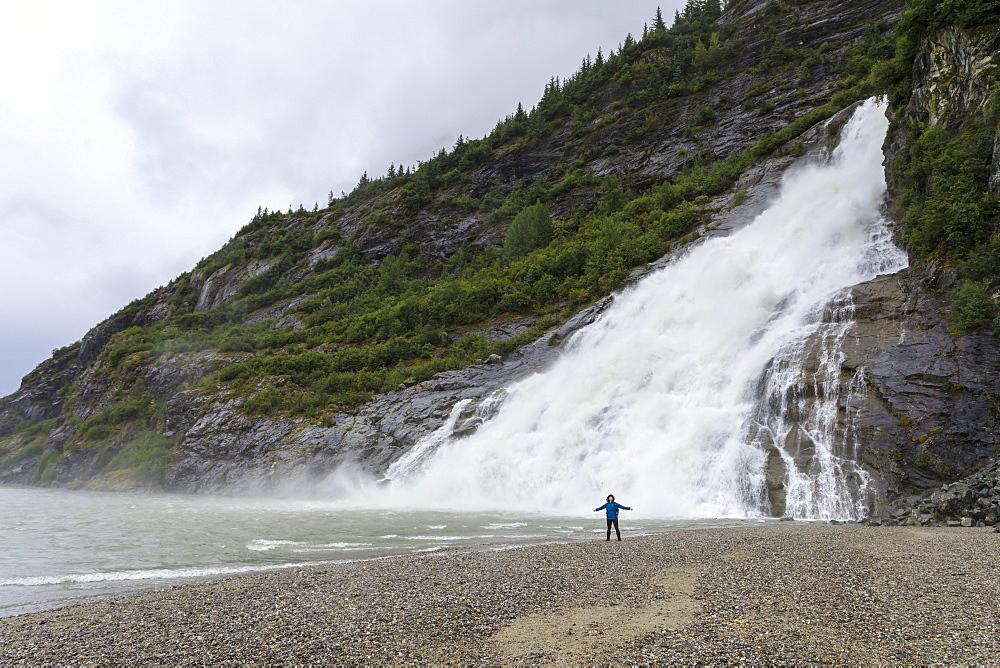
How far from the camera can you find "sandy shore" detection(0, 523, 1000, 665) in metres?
5.23

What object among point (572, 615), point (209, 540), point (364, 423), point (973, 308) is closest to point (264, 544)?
point (209, 540)

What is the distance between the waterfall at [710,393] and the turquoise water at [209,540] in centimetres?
282

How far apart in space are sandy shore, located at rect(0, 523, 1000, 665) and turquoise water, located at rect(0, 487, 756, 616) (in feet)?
7.59

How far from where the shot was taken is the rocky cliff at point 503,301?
20.2 m

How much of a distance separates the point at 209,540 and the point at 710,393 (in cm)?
2047

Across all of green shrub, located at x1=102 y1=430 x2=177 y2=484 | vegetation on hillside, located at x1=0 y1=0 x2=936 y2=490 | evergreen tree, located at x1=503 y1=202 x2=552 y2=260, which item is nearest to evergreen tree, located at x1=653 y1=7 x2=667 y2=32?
vegetation on hillside, located at x1=0 y1=0 x2=936 y2=490

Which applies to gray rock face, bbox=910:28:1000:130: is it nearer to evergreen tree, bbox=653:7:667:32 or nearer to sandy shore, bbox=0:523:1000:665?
sandy shore, bbox=0:523:1000:665

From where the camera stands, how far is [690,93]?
70875 mm

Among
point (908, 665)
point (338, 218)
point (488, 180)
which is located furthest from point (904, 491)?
point (338, 218)

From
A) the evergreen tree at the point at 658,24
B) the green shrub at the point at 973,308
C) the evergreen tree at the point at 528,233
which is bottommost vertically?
the green shrub at the point at 973,308

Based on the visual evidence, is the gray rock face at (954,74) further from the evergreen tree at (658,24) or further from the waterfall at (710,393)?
the evergreen tree at (658,24)

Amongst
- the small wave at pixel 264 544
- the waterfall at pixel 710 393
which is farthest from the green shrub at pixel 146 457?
the small wave at pixel 264 544

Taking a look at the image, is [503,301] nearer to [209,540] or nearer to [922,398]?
[922,398]

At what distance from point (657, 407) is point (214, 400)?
3797 cm
